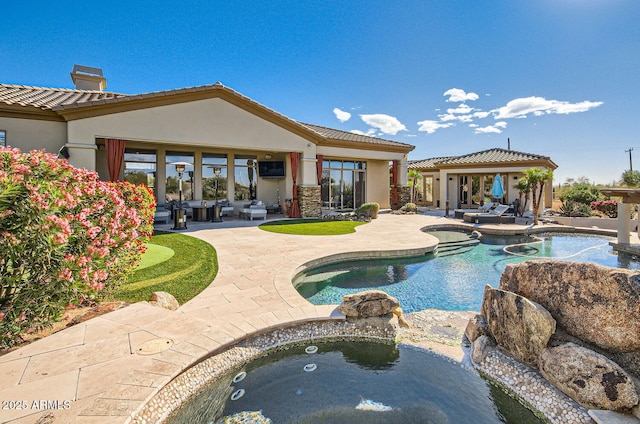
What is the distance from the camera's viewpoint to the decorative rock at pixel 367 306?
393 cm

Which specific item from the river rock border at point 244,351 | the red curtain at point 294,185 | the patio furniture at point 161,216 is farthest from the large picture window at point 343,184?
the river rock border at point 244,351

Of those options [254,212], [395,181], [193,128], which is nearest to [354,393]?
[254,212]

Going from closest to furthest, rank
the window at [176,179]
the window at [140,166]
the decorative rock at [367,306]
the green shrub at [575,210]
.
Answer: the decorative rock at [367,306]
the window at [140,166]
the window at [176,179]
the green shrub at [575,210]

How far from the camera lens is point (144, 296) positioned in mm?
4598

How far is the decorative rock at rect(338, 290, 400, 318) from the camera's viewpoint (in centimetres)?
393

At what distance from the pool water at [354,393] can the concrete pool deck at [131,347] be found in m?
0.44

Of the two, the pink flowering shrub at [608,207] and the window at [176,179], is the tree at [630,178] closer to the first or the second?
the pink flowering shrub at [608,207]

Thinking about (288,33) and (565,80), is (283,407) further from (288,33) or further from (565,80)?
(565,80)

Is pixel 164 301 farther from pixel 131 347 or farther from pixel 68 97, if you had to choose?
pixel 68 97

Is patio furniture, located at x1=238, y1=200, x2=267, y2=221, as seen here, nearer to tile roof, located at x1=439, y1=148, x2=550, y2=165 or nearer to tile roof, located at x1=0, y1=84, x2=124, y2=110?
tile roof, located at x1=0, y1=84, x2=124, y2=110

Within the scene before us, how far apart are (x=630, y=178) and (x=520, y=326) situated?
38429mm

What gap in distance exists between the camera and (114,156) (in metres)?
10.8

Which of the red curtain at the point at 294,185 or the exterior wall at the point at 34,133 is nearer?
the exterior wall at the point at 34,133

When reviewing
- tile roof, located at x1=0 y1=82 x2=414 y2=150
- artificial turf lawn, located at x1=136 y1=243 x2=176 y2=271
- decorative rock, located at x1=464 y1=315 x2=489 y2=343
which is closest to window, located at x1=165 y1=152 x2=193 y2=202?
tile roof, located at x1=0 y1=82 x2=414 y2=150
